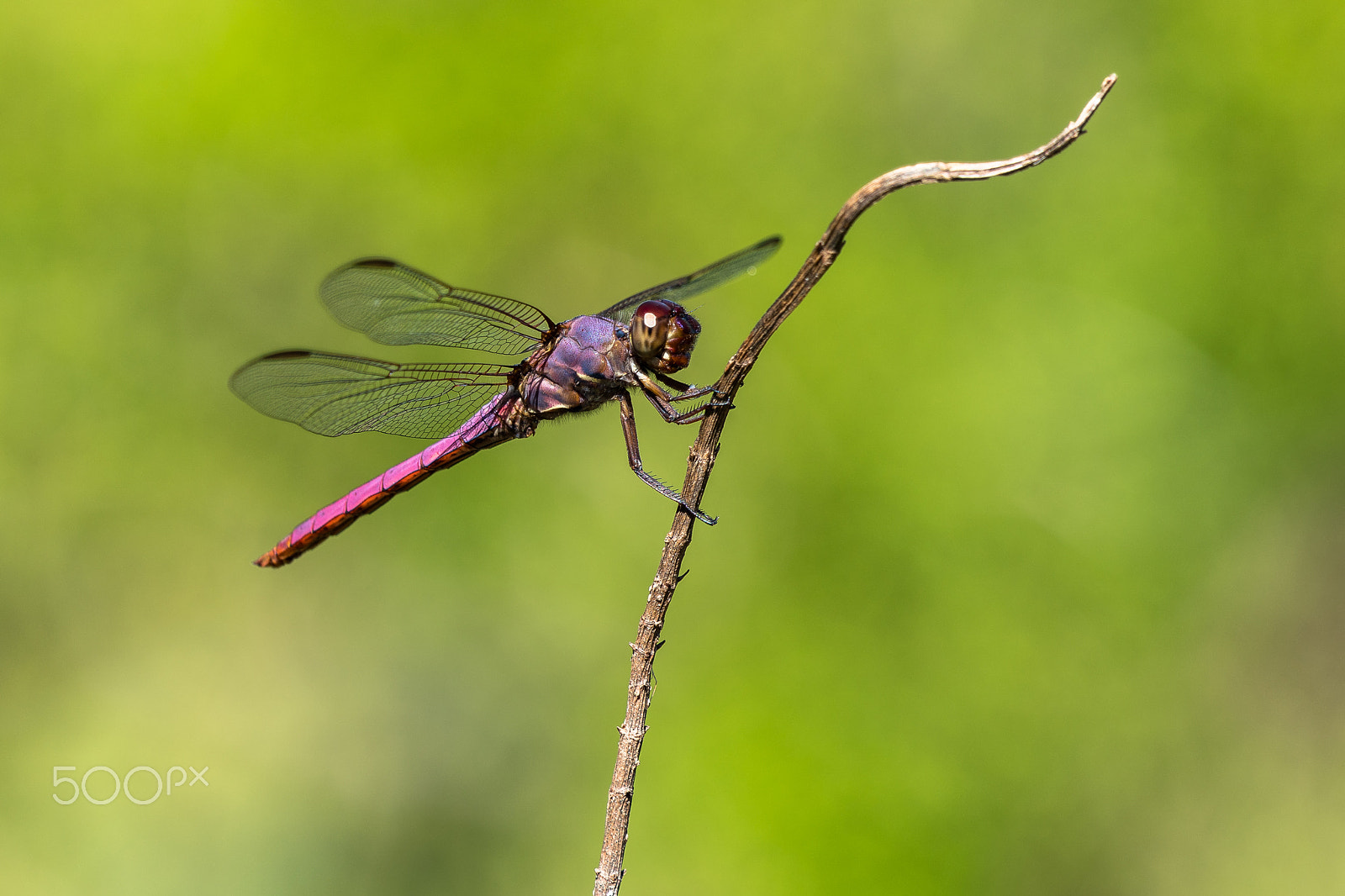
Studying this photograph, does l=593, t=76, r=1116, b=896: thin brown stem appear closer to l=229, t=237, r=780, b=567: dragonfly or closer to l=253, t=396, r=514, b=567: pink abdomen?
l=229, t=237, r=780, b=567: dragonfly

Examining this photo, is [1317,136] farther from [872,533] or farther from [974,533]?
[872,533]

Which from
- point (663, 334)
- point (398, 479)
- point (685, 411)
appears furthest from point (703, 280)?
point (398, 479)

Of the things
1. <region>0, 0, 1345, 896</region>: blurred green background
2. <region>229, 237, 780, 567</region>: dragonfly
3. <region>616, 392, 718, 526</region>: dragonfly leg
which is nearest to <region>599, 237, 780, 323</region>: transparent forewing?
<region>229, 237, 780, 567</region>: dragonfly

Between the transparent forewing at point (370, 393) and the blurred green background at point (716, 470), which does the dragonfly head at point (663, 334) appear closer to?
the transparent forewing at point (370, 393)

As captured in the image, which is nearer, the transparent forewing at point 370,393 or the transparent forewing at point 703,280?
the transparent forewing at point 703,280

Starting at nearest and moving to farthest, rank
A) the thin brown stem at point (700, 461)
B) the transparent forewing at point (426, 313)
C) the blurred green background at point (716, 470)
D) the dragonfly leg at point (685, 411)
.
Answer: the thin brown stem at point (700, 461)
the dragonfly leg at point (685, 411)
the transparent forewing at point (426, 313)
the blurred green background at point (716, 470)

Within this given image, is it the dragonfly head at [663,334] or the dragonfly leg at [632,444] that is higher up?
the dragonfly head at [663,334]

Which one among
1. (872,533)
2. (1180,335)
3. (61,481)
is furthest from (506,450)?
(1180,335)

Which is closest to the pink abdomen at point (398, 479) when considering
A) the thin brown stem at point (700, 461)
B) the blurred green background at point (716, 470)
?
the blurred green background at point (716, 470)
